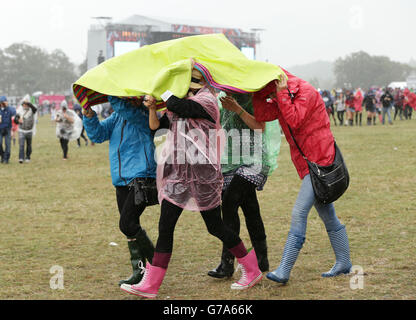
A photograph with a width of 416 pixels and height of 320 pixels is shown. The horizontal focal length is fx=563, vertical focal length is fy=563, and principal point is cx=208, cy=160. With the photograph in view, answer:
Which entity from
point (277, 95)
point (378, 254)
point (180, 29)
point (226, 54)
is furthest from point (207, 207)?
point (180, 29)

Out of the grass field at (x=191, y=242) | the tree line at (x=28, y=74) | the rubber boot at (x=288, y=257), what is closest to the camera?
the rubber boot at (x=288, y=257)

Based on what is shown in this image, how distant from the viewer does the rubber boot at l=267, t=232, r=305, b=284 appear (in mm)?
4469

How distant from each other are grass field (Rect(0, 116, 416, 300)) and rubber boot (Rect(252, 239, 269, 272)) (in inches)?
12.3

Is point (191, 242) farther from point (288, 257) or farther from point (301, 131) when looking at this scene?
point (301, 131)

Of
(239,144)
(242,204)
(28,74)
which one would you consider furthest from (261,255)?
(28,74)

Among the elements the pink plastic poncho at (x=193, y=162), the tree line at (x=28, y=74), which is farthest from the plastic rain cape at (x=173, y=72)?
the tree line at (x=28, y=74)

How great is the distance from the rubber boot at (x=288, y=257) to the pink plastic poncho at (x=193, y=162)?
0.71m

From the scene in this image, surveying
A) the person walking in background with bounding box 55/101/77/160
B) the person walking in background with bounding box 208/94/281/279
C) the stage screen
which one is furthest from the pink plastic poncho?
the stage screen

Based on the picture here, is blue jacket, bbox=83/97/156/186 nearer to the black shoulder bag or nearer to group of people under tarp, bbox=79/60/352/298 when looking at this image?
group of people under tarp, bbox=79/60/352/298

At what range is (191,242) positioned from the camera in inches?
249

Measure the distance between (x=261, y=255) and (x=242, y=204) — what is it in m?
0.50

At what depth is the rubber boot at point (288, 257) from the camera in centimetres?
447

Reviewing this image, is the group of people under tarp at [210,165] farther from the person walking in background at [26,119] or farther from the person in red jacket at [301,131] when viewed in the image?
the person walking in background at [26,119]
